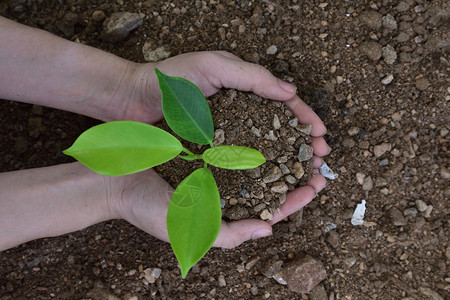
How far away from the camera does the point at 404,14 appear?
138 cm

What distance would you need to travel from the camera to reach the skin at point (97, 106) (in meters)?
1.19

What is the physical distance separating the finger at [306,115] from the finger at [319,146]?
19 mm

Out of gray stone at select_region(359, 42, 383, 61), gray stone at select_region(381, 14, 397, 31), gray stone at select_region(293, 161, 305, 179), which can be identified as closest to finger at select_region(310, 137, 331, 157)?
gray stone at select_region(293, 161, 305, 179)

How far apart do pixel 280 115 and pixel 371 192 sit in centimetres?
41

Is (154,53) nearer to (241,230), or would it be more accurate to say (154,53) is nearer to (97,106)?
(97,106)

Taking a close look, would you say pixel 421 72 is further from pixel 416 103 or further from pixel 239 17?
pixel 239 17

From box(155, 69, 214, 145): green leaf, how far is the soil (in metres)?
0.42

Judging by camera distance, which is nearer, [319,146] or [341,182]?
[319,146]

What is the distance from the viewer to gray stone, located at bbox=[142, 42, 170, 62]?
1395 millimetres

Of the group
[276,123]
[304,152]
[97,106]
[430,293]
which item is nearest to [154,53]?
[97,106]

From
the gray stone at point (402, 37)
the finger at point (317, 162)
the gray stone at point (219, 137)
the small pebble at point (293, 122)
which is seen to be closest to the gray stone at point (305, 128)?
the small pebble at point (293, 122)

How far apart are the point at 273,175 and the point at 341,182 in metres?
0.33

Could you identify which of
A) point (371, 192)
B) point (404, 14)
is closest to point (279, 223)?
A: point (371, 192)

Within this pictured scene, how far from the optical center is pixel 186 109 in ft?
3.29
